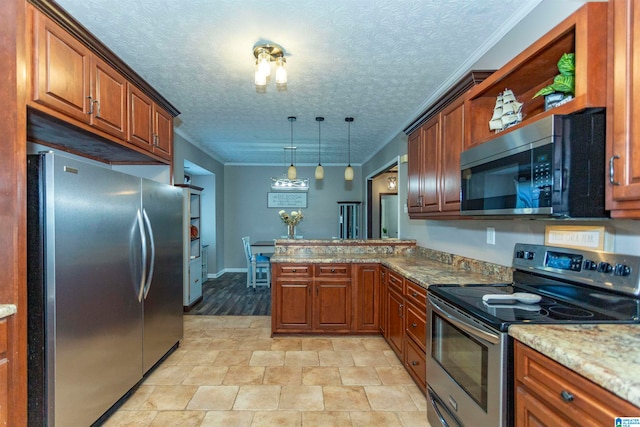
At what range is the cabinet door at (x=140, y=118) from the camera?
7.94ft

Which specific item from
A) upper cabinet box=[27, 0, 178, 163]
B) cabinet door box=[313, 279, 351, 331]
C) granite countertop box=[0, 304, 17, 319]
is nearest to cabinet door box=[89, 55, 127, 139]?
upper cabinet box=[27, 0, 178, 163]

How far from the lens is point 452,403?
1707 mm

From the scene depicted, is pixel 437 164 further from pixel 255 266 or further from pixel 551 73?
pixel 255 266

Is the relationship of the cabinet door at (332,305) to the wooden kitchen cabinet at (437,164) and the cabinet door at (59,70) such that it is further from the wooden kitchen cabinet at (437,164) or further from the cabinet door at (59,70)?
Answer: the cabinet door at (59,70)

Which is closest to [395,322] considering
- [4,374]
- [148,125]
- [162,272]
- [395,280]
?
[395,280]

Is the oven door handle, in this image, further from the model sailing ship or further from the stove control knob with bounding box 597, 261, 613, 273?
the model sailing ship

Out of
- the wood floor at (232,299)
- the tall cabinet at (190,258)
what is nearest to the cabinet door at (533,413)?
the wood floor at (232,299)

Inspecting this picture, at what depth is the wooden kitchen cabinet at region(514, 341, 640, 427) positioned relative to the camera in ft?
2.86

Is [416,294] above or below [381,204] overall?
below

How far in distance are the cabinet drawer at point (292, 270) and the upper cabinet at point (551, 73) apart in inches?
82.1

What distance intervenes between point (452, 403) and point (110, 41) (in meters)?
3.27

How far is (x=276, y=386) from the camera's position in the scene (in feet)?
8.23

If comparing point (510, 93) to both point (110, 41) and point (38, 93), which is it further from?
point (110, 41)

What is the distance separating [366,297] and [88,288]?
8.36ft
